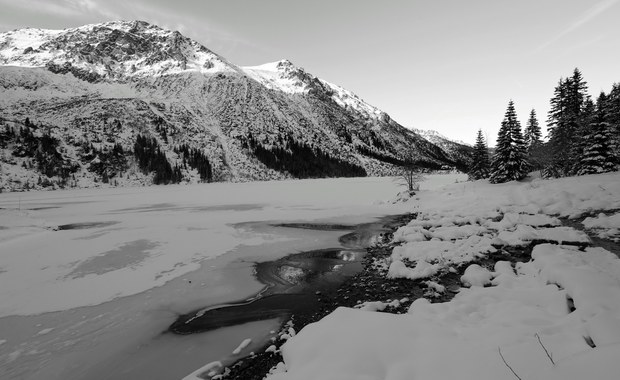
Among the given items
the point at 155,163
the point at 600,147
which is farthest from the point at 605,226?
the point at 155,163

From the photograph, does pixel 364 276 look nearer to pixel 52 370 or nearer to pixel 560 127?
pixel 52 370

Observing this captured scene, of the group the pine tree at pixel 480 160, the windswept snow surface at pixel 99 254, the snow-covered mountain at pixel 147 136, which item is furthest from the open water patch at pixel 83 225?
the snow-covered mountain at pixel 147 136

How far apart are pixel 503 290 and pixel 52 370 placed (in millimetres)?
9246

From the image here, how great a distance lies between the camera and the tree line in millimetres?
25250

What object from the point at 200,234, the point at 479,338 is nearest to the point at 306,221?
the point at 200,234

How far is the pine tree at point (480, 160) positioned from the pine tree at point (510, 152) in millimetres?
10200

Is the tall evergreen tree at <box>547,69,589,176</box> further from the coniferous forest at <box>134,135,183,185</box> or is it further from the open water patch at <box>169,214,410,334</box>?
the coniferous forest at <box>134,135,183,185</box>

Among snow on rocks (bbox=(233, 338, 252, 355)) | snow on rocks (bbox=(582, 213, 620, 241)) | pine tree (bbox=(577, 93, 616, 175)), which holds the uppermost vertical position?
pine tree (bbox=(577, 93, 616, 175))

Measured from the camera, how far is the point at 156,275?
34.9ft

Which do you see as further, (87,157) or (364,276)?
(87,157)

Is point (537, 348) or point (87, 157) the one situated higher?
point (87, 157)

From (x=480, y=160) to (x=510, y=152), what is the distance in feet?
44.3

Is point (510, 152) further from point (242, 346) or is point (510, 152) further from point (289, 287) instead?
point (242, 346)

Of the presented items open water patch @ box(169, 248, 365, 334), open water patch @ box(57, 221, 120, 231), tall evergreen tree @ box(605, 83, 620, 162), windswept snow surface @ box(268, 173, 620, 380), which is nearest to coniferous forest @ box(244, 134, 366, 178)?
tall evergreen tree @ box(605, 83, 620, 162)
